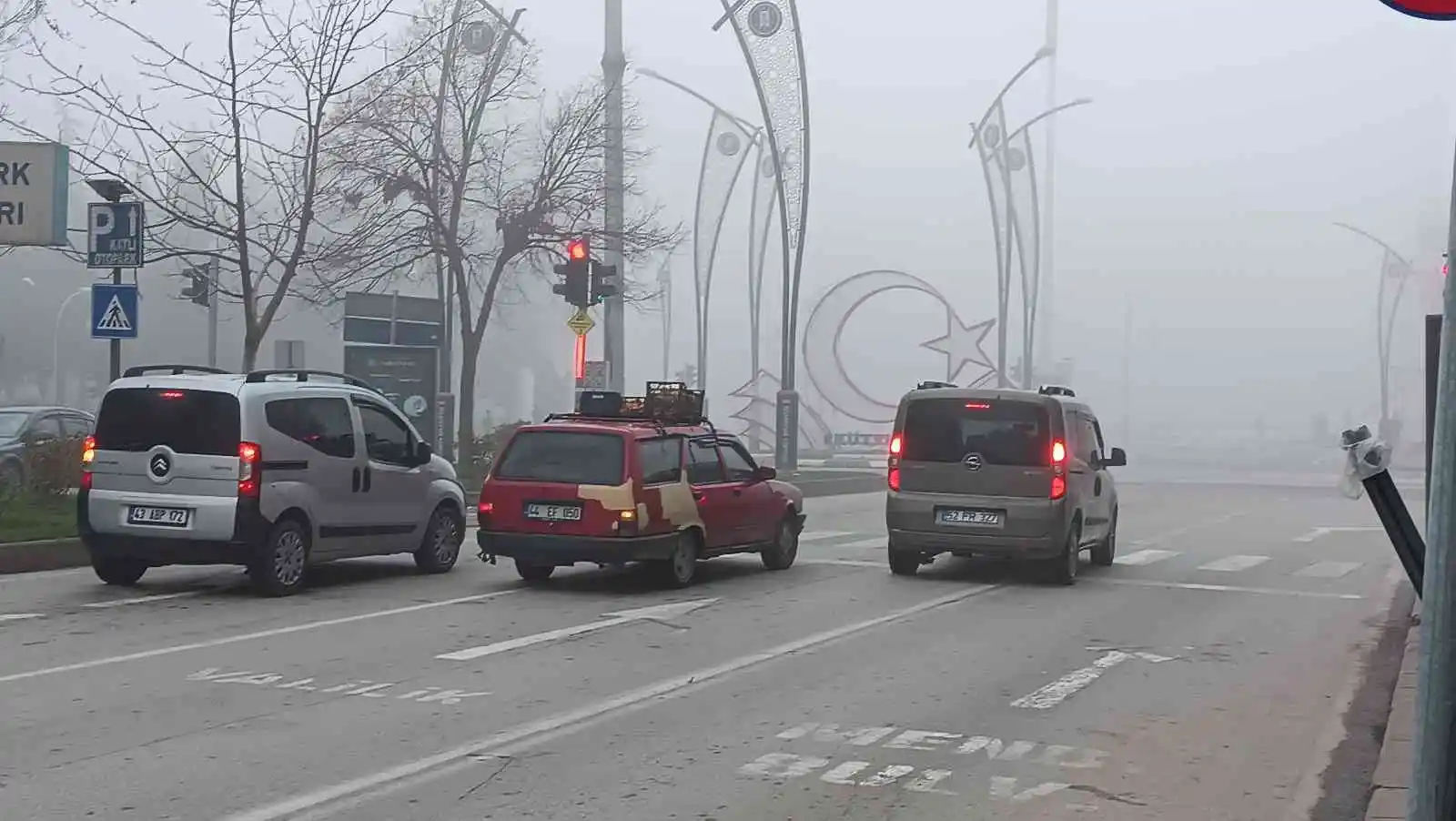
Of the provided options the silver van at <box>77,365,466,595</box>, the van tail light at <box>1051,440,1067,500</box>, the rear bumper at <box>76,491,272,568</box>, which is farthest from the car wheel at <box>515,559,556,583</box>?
the van tail light at <box>1051,440,1067,500</box>

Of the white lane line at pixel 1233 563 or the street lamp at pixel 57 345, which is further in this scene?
the street lamp at pixel 57 345

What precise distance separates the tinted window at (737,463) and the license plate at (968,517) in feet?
6.51

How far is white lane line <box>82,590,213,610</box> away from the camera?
13078 millimetres

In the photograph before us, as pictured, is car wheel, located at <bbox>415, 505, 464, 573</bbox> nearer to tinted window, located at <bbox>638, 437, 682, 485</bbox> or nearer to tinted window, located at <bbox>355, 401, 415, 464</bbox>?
tinted window, located at <bbox>355, 401, 415, 464</bbox>

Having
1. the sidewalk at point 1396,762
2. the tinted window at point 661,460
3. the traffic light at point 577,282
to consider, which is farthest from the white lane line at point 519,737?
the traffic light at point 577,282

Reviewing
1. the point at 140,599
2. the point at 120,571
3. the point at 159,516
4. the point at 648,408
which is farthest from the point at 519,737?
the point at 648,408

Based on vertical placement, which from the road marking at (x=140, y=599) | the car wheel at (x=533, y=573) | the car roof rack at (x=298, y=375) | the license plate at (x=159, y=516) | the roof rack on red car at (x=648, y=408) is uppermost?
the car roof rack at (x=298, y=375)

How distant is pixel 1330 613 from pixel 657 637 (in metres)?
6.83

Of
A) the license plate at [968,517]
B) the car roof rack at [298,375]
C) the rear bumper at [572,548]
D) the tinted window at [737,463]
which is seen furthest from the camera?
the tinted window at [737,463]

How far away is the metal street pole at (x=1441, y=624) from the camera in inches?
158

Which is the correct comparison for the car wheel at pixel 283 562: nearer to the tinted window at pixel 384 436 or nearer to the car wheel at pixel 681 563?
the tinted window at pixel 384 436

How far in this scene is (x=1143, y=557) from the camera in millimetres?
20828

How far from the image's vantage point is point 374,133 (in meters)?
33.1

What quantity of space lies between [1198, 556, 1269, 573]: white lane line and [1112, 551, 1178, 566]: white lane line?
669 mm
